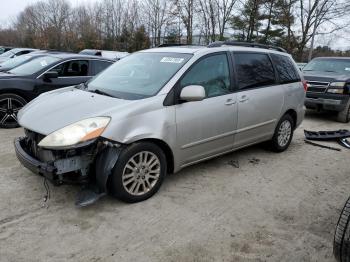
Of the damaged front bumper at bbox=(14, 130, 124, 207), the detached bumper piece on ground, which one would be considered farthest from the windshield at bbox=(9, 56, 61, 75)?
the detached bumper piece on ground

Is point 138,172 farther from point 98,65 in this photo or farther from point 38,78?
point 98,65

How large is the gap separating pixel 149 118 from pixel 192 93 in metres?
0.57

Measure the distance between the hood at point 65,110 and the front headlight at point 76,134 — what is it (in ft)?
0.27

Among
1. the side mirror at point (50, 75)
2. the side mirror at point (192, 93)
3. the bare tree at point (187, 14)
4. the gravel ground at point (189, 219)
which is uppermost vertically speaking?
the bare tree at point (187, 14)

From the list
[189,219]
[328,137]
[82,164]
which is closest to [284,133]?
[328,137]

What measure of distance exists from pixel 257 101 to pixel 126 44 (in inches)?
1380

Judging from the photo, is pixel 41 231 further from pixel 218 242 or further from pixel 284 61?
pixel 284 61

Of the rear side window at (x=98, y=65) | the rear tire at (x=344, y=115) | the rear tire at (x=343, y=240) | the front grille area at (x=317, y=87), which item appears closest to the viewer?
the rear tire at (x=343, y=240)

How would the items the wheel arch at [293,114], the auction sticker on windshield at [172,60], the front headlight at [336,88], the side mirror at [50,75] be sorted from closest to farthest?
1. the auction sticker on windshield at [172,60]
2. the wheel arch at [293,114]
3. the side mirror at [50,75]
4. the front headlight at [336,88]

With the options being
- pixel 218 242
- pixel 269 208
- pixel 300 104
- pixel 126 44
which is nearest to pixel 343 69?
pixel 300 104

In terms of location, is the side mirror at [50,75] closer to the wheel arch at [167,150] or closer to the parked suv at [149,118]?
the parked suv at [149,118]

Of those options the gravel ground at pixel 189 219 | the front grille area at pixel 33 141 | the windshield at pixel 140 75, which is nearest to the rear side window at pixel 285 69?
the gravel ground at pixel 189 219

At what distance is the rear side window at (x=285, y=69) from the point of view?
5.34 meters

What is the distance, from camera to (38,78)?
258 inches
